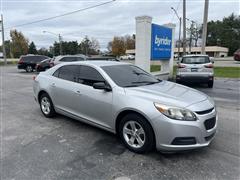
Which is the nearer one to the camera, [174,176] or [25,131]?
[174,176]

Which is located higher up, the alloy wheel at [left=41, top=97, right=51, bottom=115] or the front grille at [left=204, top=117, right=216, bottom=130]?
the front grille at [left=204, top=117, right=216, bottom=130]

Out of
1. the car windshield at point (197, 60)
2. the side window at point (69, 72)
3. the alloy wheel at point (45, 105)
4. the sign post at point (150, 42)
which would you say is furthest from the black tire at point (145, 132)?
the sign post at point (150, 42)

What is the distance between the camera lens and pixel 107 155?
3422mm

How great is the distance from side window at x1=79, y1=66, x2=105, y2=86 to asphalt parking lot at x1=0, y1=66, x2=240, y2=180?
3.58ft

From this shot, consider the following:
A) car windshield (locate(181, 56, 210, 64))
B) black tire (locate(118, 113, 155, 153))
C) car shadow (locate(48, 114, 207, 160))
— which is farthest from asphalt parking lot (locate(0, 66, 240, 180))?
car windshield (locate(181, 56, 210, 64))

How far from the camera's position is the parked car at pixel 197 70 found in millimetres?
9266

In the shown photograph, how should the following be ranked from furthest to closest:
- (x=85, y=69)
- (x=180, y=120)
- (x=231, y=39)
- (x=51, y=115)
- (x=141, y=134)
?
(x=231, y=39)
(x=51, y=115)
(x=85, y=69)
(x=141, y=134)
(x=180, y=120)

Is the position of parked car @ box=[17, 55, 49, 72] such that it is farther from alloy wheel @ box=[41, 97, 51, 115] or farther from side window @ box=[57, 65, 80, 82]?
side window @ box=[57, 65, 80, 82]

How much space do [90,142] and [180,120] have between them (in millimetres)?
1800

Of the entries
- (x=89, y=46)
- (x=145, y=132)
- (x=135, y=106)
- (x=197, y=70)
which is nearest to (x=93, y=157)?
(x=145, y=132)

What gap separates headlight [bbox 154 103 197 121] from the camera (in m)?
3.03

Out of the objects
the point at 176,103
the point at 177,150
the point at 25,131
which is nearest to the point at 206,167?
the point at 177,150

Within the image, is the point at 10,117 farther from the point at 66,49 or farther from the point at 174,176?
the point at 66,49

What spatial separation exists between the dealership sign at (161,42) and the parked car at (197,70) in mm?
2420
